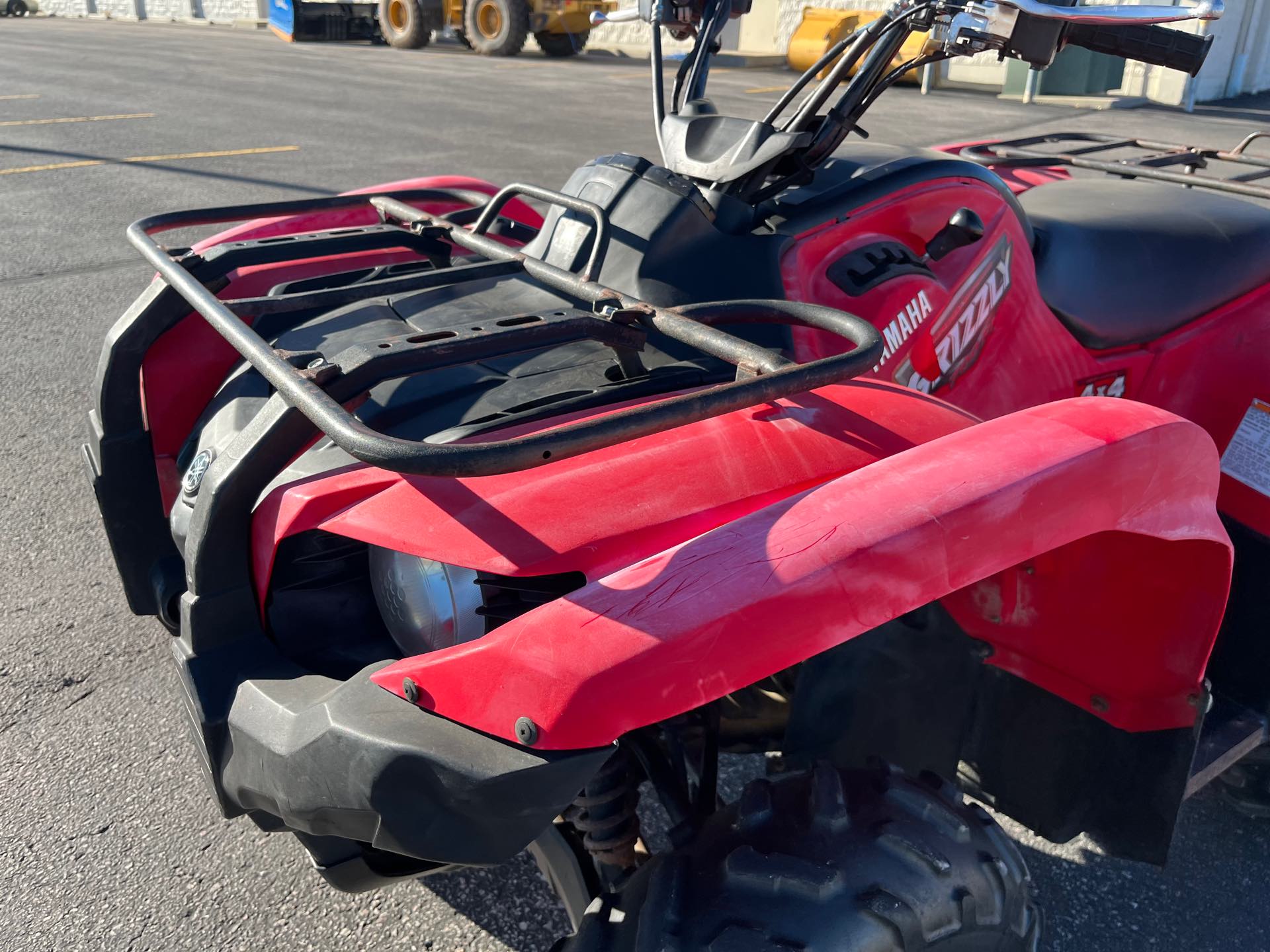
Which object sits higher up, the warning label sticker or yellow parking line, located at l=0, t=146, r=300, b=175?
the warning label sticker

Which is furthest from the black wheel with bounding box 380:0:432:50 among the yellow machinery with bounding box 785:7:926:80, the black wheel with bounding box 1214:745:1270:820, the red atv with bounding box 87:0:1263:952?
the black wheel with bounding box 1214:745:1270:820

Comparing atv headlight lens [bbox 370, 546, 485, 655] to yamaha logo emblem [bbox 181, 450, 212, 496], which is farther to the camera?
yamaha logo emblem [bbox 181, 450, 212, 496]

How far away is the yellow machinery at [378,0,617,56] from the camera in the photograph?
1891cm

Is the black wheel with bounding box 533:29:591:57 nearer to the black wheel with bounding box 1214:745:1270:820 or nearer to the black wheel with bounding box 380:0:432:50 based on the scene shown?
the black wheel with bounding box 380:0:432:50

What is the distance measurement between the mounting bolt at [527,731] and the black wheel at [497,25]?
19332mm

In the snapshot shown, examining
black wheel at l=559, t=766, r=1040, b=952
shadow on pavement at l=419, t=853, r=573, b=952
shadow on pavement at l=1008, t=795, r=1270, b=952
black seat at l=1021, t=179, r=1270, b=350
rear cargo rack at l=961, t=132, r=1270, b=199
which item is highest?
rear cargo rack at l=961, t=132, r=1270, b=199

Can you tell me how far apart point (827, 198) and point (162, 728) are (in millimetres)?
1970

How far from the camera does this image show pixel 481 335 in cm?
167

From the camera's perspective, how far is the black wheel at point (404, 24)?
66.7ft

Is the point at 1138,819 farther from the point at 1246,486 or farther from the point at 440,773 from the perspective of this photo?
the point at 440,773

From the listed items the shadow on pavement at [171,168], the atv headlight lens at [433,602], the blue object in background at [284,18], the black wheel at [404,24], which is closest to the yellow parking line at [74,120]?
the shadow on pavement at [171,168]

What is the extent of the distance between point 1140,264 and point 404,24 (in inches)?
814

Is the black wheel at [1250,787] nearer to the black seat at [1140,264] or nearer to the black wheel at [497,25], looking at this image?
the black seat at [1140,264]

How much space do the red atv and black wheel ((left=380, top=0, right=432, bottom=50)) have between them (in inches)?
777
